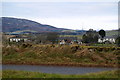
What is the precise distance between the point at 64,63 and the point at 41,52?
8.16 m

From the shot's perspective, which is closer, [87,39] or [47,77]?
[47,77]

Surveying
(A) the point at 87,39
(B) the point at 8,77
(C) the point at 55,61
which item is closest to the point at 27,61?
(C) the point at 55,61

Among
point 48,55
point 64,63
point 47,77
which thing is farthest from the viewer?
point 48,55

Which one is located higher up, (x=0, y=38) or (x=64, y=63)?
(x=0, y=38)

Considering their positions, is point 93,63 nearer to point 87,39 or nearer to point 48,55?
point 48,55

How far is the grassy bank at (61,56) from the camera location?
3625 cm

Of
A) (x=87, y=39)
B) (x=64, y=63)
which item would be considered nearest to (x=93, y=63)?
(x=64, y=63)

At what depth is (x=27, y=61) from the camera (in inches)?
1444

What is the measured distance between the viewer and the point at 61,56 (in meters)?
39.2

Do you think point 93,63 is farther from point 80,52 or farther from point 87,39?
point 87,39

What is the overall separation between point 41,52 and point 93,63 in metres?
11.5

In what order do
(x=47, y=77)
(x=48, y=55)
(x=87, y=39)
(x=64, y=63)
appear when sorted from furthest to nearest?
(x=87, y=39) → (x=48, y=55) → (x=64, y=63) → (x=47, y=77)

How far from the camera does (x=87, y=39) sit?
85.6m

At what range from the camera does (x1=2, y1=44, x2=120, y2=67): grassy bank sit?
36250mm
